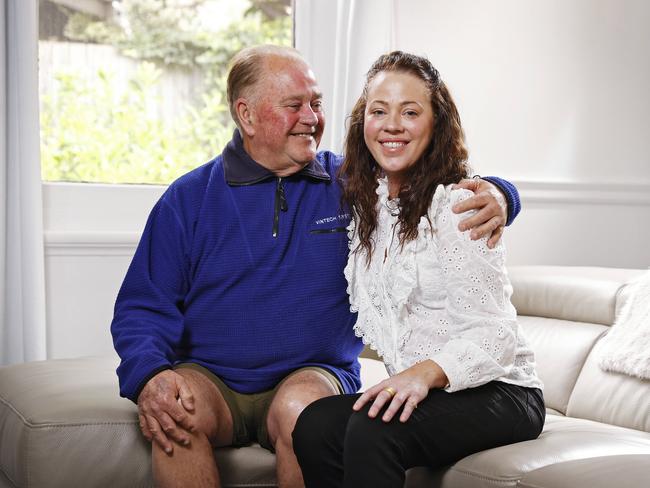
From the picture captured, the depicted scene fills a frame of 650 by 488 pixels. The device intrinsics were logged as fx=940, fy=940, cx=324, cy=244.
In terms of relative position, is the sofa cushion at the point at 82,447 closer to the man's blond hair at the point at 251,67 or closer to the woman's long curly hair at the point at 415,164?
the woman's long curly hair at the point at 415,164

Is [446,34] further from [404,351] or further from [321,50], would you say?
[404,351]

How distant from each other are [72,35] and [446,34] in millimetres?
1388

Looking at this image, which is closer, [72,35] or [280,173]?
[280,173]

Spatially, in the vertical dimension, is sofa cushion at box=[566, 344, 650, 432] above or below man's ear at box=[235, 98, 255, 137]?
below

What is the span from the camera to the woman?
1.66 metres

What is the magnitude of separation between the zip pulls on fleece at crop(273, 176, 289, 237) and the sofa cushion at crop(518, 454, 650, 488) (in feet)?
2.57

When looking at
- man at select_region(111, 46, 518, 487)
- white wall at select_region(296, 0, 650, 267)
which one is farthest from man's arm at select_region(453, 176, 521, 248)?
white wall at select_region(296, 0, 650, 267)

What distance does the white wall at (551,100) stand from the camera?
3592 mm

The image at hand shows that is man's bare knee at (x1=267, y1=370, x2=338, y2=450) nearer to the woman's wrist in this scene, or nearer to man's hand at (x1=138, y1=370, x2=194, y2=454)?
man's hand at (x1=138, y1=370, x2=194, y2=454)

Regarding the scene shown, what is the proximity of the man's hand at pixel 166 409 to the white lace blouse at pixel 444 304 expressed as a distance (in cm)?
38

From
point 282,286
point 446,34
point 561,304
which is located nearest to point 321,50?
point 446,34

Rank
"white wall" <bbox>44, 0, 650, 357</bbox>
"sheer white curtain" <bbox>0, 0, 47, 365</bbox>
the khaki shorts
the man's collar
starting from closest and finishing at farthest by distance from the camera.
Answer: the khaki shorts → the man's collar → "sheer white curtain" <bbox>0, 0, 47, 365</bbox> → "white wall" <bbox>44, 0, 650, 357</bbox>

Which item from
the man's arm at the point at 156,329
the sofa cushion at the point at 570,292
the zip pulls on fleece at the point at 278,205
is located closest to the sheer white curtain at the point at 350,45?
the sofa cushion at the point at 570,292

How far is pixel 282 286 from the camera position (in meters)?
2.05
